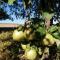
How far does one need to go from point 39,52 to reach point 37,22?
14 centimetres

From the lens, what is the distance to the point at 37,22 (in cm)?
114

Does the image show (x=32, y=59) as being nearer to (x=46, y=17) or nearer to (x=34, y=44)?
(x=34, y=44)

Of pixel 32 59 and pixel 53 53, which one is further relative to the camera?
pixel 53 53

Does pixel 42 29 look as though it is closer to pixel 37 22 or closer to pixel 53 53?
pixel 37 22

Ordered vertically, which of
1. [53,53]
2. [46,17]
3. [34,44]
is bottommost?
[53,53]

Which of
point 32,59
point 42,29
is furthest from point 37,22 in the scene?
point 32,59

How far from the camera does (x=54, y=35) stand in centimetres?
107

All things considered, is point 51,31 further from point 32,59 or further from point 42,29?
point 32,59

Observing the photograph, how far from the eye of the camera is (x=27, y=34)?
3.49 feet

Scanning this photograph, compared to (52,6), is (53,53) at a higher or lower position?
lower

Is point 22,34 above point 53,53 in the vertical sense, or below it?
above

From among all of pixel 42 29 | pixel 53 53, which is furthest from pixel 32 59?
pixel 53 53

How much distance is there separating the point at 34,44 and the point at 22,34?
87mm

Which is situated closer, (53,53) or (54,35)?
(54,35)
